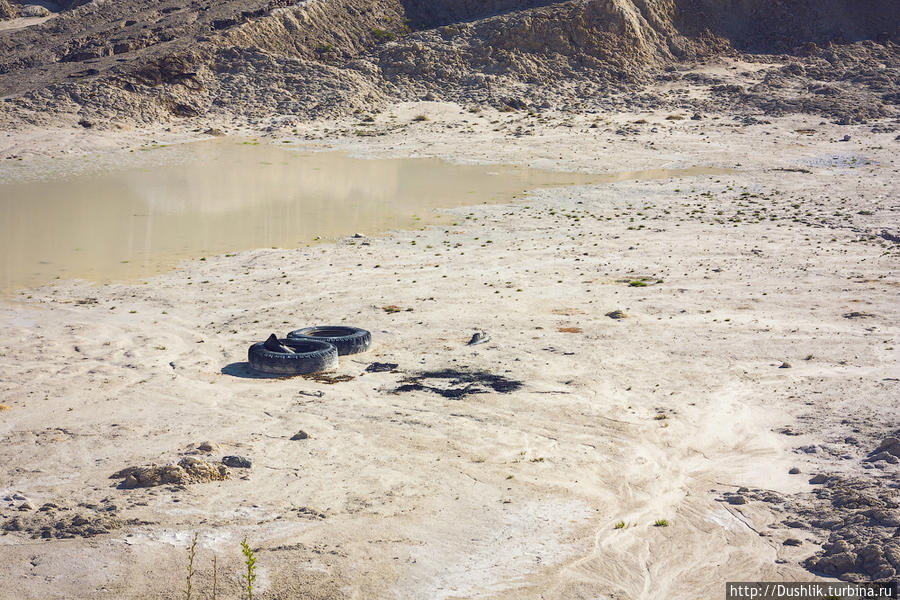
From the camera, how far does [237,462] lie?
9.81 meters

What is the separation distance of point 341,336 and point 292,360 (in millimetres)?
1356

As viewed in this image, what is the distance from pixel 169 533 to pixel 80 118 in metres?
34.2

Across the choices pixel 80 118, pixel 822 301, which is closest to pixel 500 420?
pixel 822 301

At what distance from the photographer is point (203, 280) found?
18750 mm

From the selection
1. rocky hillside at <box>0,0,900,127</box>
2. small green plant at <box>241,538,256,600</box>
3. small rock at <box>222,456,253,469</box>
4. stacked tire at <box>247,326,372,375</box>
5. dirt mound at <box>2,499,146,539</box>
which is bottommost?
dirt mound at <box>2,499,146,539</box>

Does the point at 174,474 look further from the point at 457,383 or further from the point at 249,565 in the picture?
the point at 457,383

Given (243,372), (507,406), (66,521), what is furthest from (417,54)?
(66,521)

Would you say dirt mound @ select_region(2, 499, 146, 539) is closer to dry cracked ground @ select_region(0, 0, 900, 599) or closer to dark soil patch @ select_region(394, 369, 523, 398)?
dry cracked ground @ select_region(0, 0, 900, 599)

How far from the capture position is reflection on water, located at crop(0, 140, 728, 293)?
21328mm

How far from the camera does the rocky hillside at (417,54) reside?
138 ft

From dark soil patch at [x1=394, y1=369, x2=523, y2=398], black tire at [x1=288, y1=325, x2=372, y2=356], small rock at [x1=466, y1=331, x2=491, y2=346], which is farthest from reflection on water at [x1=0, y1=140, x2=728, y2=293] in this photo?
dark soil patch at [x1=394, y1=369, x2=523, y2=398]

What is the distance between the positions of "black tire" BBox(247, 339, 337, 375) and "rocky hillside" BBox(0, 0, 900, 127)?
28.8 meters

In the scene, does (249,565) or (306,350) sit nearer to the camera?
(249,565)

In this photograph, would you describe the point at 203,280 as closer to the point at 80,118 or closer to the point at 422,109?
the point at 80,118
